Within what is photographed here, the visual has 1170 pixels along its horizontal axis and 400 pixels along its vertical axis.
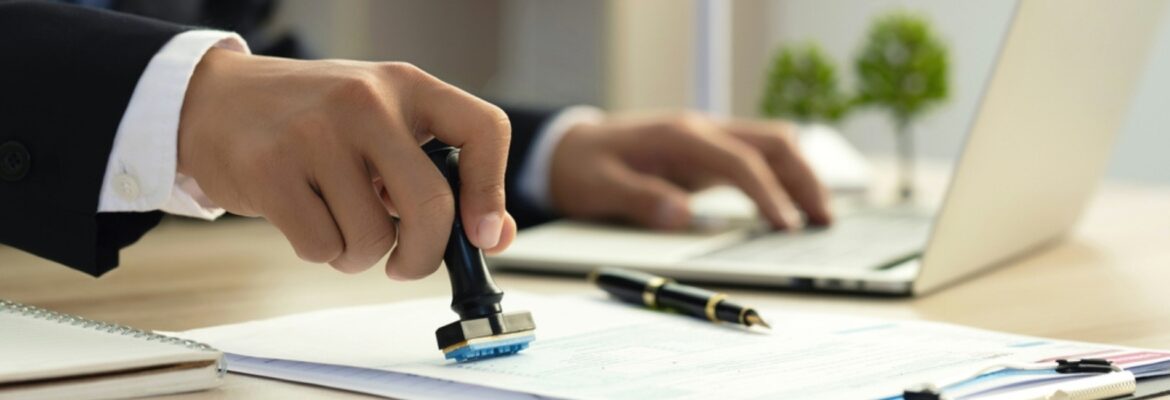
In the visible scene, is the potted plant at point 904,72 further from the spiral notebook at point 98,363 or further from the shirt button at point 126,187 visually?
the spiral notebook at point 98,363

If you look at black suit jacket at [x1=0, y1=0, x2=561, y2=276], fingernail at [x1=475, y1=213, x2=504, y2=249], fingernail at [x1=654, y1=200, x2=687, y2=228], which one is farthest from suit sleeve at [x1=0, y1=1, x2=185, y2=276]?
fingernail at [x1=654, y1=200, x2=687, y2=228]

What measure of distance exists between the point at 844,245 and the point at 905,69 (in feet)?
1.98

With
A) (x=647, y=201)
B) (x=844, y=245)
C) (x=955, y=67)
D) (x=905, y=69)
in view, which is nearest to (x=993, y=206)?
(x=844, y=245)

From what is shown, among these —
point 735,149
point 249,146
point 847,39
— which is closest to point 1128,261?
point 735,149

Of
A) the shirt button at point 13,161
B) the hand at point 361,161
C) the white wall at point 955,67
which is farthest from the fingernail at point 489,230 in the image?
the white wall at point 955,67

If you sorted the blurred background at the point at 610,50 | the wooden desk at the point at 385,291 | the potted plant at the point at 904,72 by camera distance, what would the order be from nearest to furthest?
the wooden desk at the point at 385,291
the potted plant at the point at 904,72
the blurred background at the point at 610,50

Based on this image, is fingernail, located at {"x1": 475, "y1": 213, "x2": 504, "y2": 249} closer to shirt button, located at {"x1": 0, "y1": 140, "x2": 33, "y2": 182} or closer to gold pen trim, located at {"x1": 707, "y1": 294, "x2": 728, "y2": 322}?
gold pen trim, located at {"x1": 707, "y1": 294, "x2": 728, "y2": 322}

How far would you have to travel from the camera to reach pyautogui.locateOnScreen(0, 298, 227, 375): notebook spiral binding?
625mm

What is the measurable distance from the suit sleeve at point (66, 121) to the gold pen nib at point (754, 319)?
0.34 meters

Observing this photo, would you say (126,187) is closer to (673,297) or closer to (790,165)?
(673,297)

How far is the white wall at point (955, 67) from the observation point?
2.86 metres

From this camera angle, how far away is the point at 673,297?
2.71ft

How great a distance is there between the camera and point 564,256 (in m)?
1.09

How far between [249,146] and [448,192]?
101 millimetres
